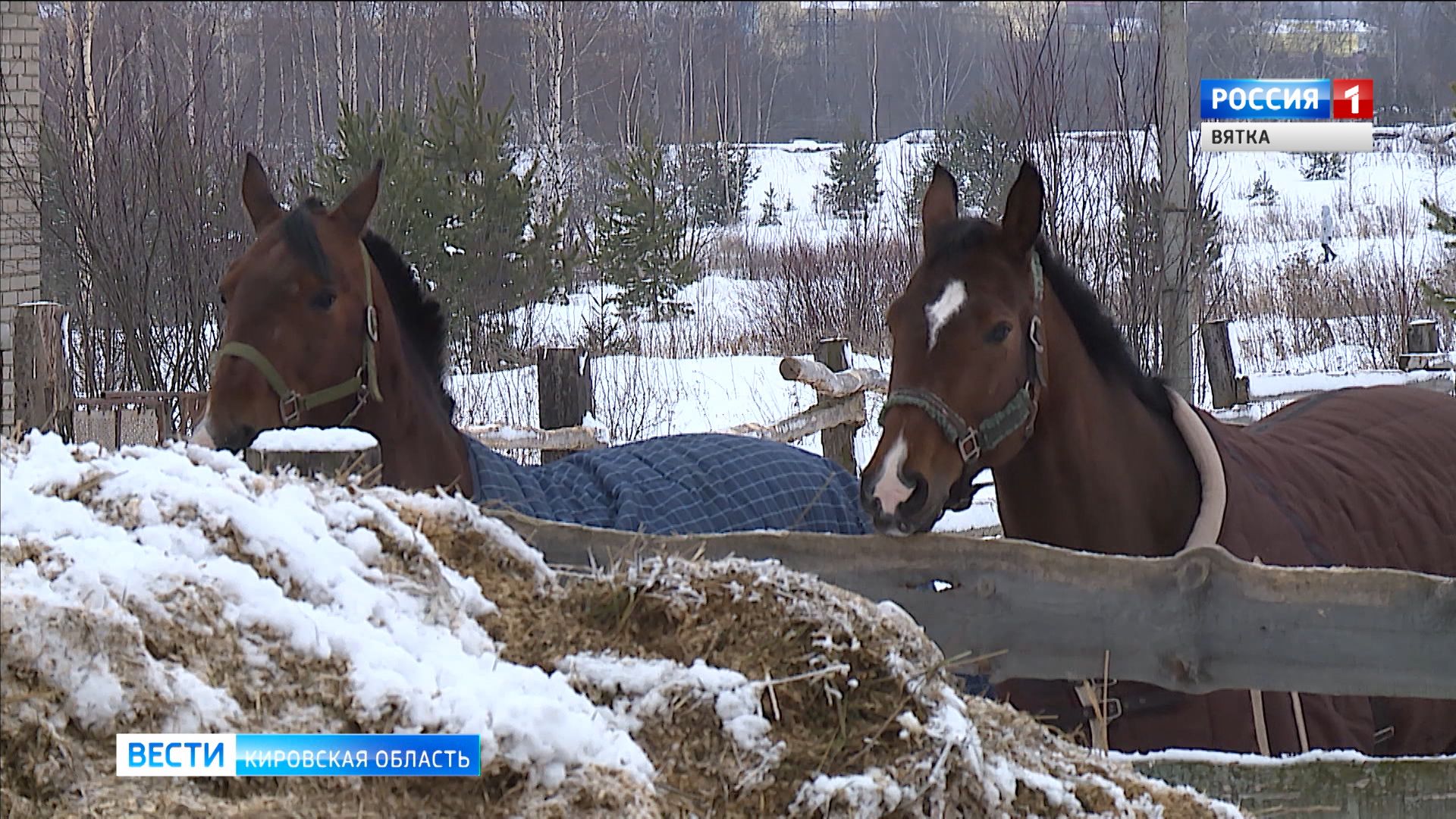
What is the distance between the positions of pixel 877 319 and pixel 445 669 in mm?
13478

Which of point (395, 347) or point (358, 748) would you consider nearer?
point (358, 748)

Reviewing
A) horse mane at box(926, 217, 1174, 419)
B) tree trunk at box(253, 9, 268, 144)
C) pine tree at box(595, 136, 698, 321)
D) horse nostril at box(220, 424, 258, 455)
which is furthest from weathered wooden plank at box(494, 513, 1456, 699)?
tree trunk at box(253, 9, 268, 144)

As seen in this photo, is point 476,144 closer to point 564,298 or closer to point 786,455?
point 564,298

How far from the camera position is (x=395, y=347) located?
419 centimetres

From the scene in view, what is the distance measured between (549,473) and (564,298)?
13.5 m

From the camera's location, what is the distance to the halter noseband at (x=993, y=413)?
10.3ft

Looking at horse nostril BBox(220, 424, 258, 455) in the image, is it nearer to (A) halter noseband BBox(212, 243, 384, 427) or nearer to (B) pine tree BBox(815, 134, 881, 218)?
(A) halter noseband BBox(212, 243, 384, 427)

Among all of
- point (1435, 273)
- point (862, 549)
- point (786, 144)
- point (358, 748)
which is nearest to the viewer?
point (358, 748)

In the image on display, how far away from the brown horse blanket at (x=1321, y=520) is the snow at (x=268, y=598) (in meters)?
1.72

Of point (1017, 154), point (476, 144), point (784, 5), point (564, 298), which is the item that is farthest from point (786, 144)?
point (1017, 154)

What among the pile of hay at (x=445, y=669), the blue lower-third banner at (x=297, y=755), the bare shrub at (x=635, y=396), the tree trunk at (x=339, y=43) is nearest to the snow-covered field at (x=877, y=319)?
the bare shrub at (x=635, y=396)

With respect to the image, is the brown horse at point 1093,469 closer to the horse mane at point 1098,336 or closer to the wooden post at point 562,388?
the horse mane at point 1098,336

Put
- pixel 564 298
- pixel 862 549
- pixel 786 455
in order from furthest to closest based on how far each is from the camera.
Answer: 1. pixel 564 298
2. pixel 786 455
3. pixel 862 549

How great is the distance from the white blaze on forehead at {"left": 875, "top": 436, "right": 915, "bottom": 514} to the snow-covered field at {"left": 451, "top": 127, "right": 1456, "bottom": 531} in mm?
3083
